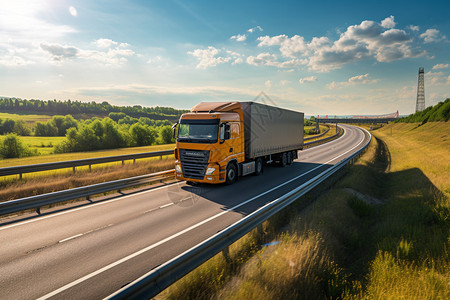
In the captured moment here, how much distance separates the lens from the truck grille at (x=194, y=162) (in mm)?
11195

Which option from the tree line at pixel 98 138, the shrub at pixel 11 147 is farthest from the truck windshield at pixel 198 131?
the tree line at pixel 98 138

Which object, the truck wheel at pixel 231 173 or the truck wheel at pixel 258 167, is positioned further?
the truck wheel at pixel 258 167

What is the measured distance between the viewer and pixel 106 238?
6.46 m

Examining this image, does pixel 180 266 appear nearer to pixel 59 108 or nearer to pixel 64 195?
pixel 64 195

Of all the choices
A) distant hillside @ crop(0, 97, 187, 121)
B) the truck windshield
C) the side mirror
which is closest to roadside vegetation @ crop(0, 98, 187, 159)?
the truck windshield

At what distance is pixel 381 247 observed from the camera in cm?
564

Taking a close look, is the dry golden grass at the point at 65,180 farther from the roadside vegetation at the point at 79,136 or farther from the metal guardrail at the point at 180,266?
the roadside vegetation at the point at 79,136

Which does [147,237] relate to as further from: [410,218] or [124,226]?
[410,218]

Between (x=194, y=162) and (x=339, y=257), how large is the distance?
288 inches

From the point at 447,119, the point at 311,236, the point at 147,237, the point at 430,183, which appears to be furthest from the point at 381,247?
the point at 447,119

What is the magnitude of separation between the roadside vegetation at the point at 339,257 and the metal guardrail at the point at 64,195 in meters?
6.46

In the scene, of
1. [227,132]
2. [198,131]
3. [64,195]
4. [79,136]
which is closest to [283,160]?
[227,132]

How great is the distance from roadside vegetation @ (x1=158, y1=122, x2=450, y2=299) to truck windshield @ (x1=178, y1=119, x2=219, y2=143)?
15.6 feet

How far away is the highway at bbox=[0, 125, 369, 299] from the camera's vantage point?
465cm
